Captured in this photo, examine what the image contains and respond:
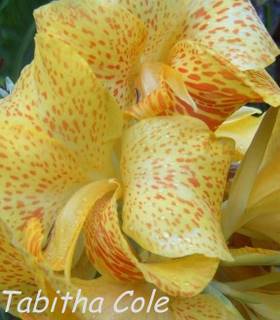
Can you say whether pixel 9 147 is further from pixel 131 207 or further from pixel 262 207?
pixel 262 207

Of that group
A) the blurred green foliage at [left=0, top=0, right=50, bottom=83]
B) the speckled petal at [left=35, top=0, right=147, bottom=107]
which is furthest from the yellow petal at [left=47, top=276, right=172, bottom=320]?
the blurred green foliage at [left=0, top=0, right=50, bottom=83]

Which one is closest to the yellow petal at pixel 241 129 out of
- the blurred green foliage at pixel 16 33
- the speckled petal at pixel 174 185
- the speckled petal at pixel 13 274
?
the speckled petal at pixel 174 185

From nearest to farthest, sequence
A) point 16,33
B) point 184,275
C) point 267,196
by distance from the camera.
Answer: point 184,275 < point 267,196 < point 16,33

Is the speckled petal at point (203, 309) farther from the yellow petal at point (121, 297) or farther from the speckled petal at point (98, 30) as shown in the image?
the speckled petal at point (98, 30)

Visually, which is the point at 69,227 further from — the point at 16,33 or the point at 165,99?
the point at 16,33

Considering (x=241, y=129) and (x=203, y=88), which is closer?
(x=203, y=88)

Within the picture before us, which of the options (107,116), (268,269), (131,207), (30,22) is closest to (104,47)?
(107,116)

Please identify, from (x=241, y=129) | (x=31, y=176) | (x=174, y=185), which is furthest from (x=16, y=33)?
(x=174, y=185)
